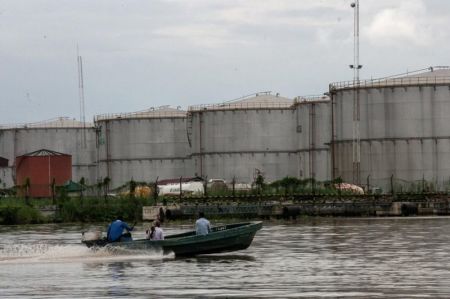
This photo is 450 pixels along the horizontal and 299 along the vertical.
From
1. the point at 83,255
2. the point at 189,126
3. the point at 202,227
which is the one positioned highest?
the point at 189,126

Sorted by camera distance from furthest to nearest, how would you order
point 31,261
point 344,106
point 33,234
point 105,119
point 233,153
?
point 105,119 < point 233,153 < point 344,106 < point 33,234 < point 31,261

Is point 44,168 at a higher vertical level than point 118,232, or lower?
Result: higher

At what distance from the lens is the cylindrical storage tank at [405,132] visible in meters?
87.4

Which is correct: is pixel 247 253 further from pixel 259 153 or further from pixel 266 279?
pixel 259 153

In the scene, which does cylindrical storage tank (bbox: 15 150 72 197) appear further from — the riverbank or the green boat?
the green boat

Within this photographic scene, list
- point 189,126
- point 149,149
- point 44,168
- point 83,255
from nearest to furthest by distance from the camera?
point 83,255
point 44,168
point 189,126
point 149,149

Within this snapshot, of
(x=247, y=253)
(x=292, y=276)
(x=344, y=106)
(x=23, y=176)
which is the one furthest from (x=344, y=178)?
(x=292, y=276)

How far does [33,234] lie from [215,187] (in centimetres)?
3245

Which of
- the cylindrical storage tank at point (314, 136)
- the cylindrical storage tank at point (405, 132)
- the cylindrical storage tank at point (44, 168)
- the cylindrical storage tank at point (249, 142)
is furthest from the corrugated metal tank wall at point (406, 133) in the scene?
the cylindrical storage tank at point (44, 168)

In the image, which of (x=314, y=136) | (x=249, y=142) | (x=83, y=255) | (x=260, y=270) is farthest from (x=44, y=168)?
(x=260, y=270)

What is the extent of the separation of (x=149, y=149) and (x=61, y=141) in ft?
46.6

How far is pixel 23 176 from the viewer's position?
354 feet

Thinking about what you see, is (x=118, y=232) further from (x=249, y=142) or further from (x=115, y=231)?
(x=249, y=142)

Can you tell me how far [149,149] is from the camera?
116500 millimetres
